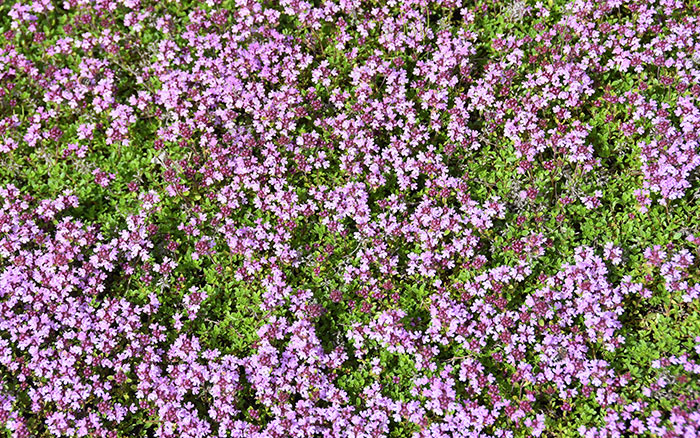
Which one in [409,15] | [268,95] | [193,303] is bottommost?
[193,303]

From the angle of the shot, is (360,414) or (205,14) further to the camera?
(205,14)

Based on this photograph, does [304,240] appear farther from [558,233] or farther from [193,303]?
[558,233]

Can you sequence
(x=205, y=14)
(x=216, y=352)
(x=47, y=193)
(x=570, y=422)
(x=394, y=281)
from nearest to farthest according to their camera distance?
(x=570, y=422), (x=216, y=352), (x=394, y=281), (x=47, y=193), (x=205, y=14)

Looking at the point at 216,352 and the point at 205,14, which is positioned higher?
the point at 205,14

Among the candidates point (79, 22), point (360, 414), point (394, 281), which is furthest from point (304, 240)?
point (79, 22)

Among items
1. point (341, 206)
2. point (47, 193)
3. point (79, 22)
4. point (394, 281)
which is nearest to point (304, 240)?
point (341, 206)

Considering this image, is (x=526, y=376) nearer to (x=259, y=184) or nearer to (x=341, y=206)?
(x=341, y=206)

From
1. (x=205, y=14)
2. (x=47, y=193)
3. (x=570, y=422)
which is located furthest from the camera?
(x=205, y=14)
